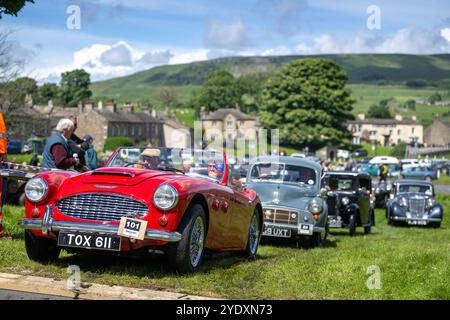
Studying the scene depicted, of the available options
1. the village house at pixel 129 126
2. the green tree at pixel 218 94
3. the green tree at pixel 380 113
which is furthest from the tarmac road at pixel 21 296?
the green tree at pixel 380 113

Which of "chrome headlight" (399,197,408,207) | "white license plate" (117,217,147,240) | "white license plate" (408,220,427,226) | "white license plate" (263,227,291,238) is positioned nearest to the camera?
"white license plate" (117,217,147,240)

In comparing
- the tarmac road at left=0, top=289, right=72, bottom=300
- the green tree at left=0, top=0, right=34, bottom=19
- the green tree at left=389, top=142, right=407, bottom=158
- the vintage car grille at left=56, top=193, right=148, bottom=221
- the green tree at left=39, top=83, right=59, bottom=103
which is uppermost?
the green tree at left=39, top=83, right=59, bottom=103

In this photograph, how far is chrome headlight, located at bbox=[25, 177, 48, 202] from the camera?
8758mm

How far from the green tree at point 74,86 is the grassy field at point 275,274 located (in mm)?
139959

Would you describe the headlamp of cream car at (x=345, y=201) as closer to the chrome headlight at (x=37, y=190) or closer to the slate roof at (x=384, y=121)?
the chrome headlight at (x=37, y=190)

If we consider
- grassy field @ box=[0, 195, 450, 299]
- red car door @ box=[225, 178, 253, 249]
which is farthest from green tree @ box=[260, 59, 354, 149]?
grassy field @ box=[0, 195, 450, 299]

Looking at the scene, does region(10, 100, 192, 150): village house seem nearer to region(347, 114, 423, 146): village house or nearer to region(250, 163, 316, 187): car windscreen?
region(347, 114, 423, 146): village house

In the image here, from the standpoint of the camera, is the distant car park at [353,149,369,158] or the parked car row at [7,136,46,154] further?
the distant car park at [353,149,369,158]

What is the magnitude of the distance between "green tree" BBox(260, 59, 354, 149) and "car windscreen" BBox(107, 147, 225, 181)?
277 feet

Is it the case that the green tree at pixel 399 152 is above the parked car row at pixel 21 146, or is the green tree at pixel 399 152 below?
below

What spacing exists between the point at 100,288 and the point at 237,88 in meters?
155

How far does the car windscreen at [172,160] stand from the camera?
10.2 metres
